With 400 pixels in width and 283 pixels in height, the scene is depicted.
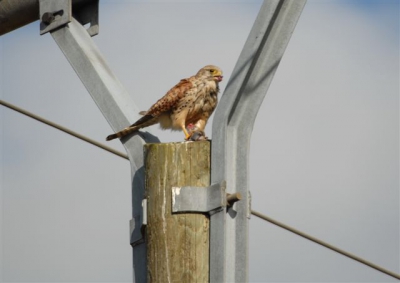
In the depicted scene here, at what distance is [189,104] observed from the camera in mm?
7828

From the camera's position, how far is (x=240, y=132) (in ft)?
17.2

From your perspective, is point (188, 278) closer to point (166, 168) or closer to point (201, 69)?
point (166, 168)

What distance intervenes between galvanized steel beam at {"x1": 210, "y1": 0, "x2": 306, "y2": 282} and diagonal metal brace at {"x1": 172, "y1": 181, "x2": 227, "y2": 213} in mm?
48

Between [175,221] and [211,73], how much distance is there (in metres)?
3.36

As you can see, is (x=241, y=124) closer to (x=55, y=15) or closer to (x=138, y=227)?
(x=138, y=227)

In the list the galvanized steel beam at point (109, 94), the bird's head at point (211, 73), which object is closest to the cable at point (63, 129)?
the galvanized steel beam at point (109, 94)

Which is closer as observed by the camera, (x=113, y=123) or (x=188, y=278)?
(x=188, y=278)

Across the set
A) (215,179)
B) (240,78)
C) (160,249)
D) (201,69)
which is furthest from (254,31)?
(201,69)

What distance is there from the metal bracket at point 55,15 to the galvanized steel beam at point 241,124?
143 cm

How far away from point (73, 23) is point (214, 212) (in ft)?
6.03

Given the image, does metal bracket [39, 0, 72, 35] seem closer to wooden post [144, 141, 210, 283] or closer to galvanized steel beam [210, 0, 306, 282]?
wooden post [144, 141, 210, 283]

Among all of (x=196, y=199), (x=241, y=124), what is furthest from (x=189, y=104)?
(x=196, y=199)

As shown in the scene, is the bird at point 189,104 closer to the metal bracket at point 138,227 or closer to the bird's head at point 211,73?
the bird's head at point 211,73

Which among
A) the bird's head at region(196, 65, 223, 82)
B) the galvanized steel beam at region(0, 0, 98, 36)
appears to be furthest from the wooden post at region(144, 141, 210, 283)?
the bird's head at region(196, 65, 223, 82)
